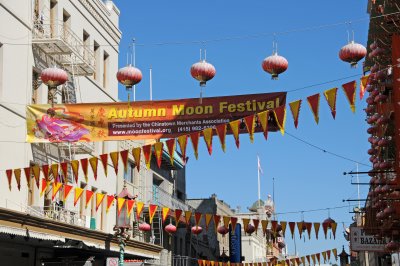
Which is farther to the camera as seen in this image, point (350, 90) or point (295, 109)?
point (295, 109)

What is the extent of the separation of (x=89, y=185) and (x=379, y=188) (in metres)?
11.7

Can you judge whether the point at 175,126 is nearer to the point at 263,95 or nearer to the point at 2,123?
the point at 263,95

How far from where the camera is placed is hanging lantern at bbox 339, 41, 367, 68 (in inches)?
692

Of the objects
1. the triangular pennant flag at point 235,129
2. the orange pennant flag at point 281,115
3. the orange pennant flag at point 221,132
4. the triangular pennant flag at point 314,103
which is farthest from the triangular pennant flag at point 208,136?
the triangular pennant flag at point 314,103

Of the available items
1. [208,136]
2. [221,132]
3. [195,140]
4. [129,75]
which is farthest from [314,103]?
[129,75]

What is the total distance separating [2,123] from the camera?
890 inches

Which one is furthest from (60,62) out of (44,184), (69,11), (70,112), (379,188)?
(379,188)

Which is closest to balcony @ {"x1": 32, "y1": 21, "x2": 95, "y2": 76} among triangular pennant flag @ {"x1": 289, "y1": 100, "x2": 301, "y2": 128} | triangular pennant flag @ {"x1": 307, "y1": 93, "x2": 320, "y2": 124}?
triangular pennant flag @ {"x1": 289, "y1": 100, "x2": 301, "y2": 128}

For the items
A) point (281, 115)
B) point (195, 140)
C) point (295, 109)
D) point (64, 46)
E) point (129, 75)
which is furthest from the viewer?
point (64, 46)

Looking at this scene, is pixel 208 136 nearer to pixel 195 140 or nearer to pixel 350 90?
pixel 195 140

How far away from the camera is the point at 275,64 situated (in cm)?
1798

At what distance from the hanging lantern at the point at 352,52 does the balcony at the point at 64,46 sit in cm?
1094

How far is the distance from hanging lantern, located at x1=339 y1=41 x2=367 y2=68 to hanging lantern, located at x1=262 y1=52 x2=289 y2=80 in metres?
1.44

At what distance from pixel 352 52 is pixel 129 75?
6.01m
